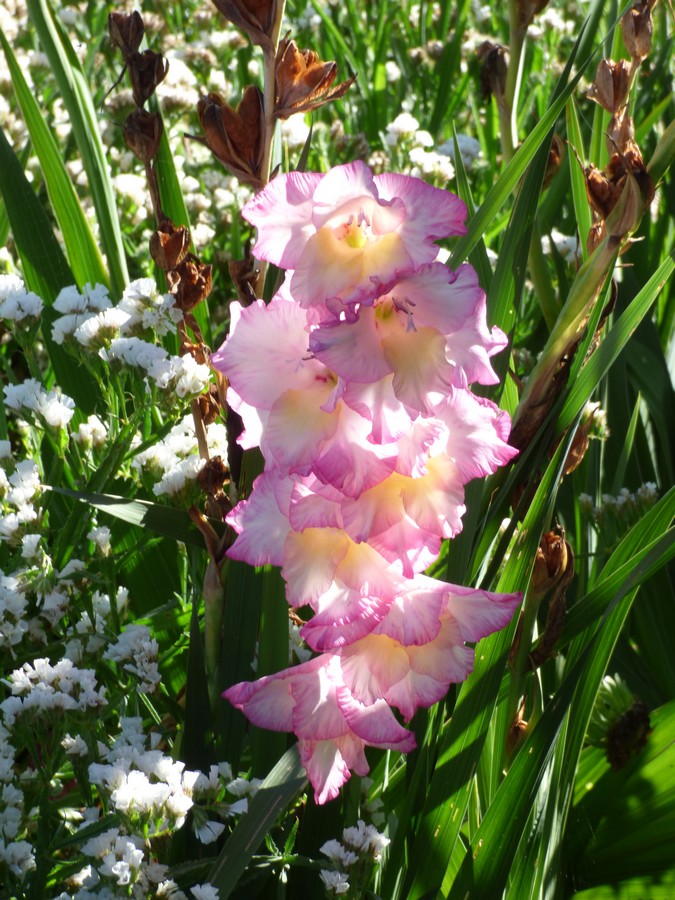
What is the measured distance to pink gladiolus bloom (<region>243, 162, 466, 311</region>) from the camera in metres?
0.46

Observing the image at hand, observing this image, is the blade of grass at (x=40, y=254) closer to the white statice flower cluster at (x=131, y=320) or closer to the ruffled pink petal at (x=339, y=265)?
the white statice flower cluster at (x=131, y=320)

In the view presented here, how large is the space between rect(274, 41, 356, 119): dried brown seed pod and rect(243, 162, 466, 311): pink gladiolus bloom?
0.16 meters

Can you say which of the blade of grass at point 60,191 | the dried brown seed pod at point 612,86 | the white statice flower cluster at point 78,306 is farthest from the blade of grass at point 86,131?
the dried brown seed pod at point 612,86

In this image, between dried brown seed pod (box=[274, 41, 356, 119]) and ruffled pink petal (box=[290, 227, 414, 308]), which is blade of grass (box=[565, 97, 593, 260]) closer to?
dried brown seed pod (box=[274, 41, 356, 119])

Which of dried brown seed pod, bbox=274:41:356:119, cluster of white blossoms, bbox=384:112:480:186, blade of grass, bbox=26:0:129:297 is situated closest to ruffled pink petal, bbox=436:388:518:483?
dried brown seed pod, bbox=274:41:356:119

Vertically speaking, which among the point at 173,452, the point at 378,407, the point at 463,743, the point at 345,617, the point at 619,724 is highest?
the point at 378,407

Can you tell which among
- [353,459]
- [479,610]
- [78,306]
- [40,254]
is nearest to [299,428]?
[353,459]

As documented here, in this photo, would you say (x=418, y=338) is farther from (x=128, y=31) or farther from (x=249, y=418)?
(x=128, y=31)

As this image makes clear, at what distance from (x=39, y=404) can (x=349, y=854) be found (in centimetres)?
46

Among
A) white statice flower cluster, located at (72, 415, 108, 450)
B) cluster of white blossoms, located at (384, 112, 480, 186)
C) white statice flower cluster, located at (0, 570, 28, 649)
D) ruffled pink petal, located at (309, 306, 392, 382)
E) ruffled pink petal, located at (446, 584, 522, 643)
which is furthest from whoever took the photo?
cluster of white blossoms, located at (384, 112, 480, 186)

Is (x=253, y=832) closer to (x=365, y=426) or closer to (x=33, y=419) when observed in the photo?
(x=365, y=426)

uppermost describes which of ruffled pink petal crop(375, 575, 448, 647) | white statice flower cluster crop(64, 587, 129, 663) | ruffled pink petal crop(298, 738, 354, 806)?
ruffled pink petal crop(375, 575, 448, 647)

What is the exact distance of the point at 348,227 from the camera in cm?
48

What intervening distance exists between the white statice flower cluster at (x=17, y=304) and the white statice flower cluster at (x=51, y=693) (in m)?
0.35
